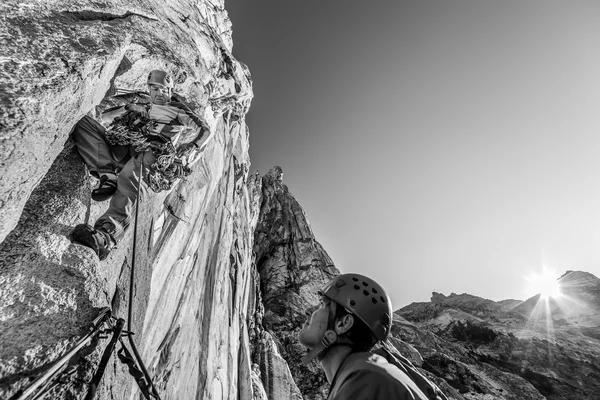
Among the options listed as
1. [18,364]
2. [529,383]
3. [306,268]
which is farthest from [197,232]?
[529,383]

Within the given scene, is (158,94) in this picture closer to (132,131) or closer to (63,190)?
(132,131)

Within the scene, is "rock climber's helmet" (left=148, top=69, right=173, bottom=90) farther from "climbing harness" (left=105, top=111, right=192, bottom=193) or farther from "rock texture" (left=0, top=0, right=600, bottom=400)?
"climbing harness" (left=105, top=111, right=192, bottom=193)

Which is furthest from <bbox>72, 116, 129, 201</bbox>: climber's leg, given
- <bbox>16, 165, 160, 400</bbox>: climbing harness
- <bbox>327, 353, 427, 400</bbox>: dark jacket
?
<bbox>327, 353, 427, 400</bbox>: dark jacket

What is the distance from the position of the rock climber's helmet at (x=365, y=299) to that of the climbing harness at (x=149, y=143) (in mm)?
3256

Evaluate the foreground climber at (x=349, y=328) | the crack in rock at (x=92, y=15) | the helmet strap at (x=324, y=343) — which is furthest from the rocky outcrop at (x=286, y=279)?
the crack in rock at (x=92, y=15)

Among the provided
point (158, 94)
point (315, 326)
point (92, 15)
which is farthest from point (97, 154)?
point (315, 326)

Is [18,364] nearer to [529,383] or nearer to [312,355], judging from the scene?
[312,355]

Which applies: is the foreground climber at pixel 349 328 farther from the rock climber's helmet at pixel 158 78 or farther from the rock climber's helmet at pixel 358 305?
the rock climber's helmet at pixel 158 78

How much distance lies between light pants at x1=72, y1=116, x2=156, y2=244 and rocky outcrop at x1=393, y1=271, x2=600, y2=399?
127 ft

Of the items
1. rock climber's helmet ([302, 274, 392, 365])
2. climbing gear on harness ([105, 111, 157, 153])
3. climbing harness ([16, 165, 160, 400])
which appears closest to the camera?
climbing harness ([16, 165, 160, 400])

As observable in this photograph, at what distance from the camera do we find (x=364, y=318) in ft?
11.9

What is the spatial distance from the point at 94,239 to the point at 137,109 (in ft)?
7.43

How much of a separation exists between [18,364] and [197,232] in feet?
33.3

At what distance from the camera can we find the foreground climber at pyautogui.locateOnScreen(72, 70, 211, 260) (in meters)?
3.85
